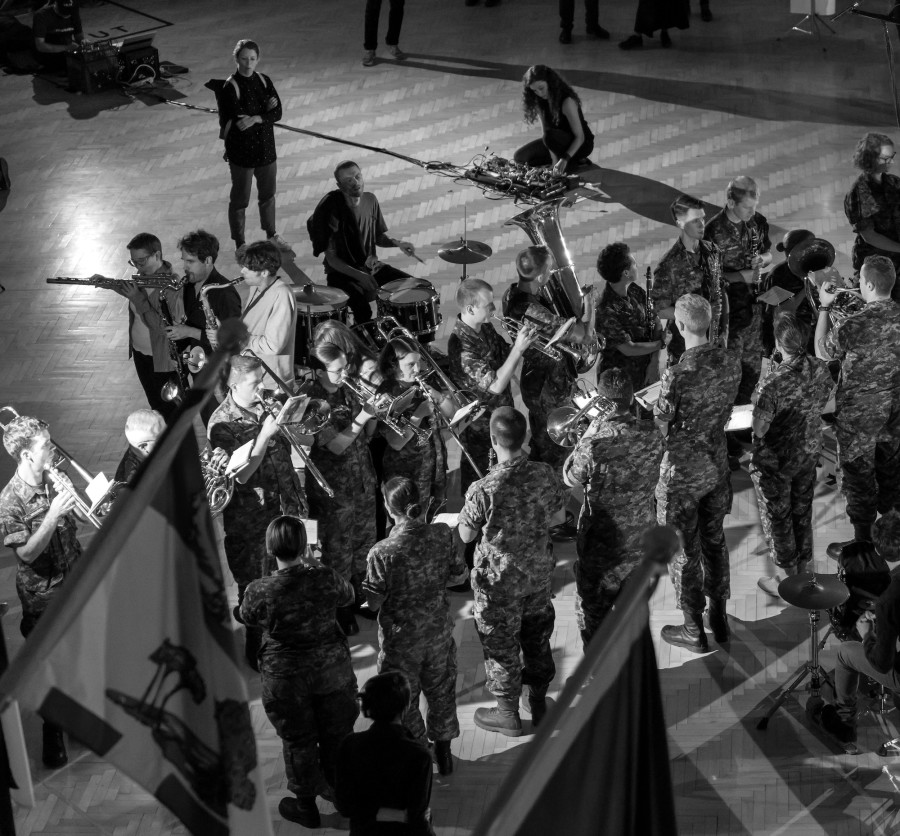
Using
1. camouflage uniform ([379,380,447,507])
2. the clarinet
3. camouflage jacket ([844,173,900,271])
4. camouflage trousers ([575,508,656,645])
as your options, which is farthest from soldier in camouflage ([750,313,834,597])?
the clarinet

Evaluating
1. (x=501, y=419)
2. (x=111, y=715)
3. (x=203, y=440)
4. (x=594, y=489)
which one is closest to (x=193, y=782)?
(x=111, y=715)

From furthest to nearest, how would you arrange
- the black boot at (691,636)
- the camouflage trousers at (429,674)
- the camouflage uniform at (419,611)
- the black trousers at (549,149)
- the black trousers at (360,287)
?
1. the black trousers at (549,149)
2. the black trousers at (360,287)
3. the black boot at (691,636)
4. the camouflage trousers at (429,674)
5. the camouflage uniform at (419,611)

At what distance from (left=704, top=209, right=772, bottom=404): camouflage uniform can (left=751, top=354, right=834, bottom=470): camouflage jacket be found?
5.79 feet

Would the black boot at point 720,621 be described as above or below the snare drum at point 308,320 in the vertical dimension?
below

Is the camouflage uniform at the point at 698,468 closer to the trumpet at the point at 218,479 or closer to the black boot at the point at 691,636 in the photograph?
the black boot at the point at 691,636

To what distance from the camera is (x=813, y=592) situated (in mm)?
6816

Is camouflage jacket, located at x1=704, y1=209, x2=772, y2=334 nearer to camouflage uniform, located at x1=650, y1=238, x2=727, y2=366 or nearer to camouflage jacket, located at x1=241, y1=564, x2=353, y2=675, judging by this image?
camouflage uniform, located at x1=650, y1=238, x2=727, y2=366

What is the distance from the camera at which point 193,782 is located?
12.1 feet

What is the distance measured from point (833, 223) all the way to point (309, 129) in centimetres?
554

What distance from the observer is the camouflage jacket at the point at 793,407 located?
7.69 metres

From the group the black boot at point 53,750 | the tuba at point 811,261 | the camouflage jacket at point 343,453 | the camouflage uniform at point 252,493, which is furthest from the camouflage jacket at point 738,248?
the black boot at point 53,750

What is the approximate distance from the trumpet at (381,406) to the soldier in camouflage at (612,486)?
40.7 inches

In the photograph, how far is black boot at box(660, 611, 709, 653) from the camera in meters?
7.85

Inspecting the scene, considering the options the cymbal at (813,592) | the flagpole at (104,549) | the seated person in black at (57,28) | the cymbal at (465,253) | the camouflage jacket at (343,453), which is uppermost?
the flagpole at (104,549)
